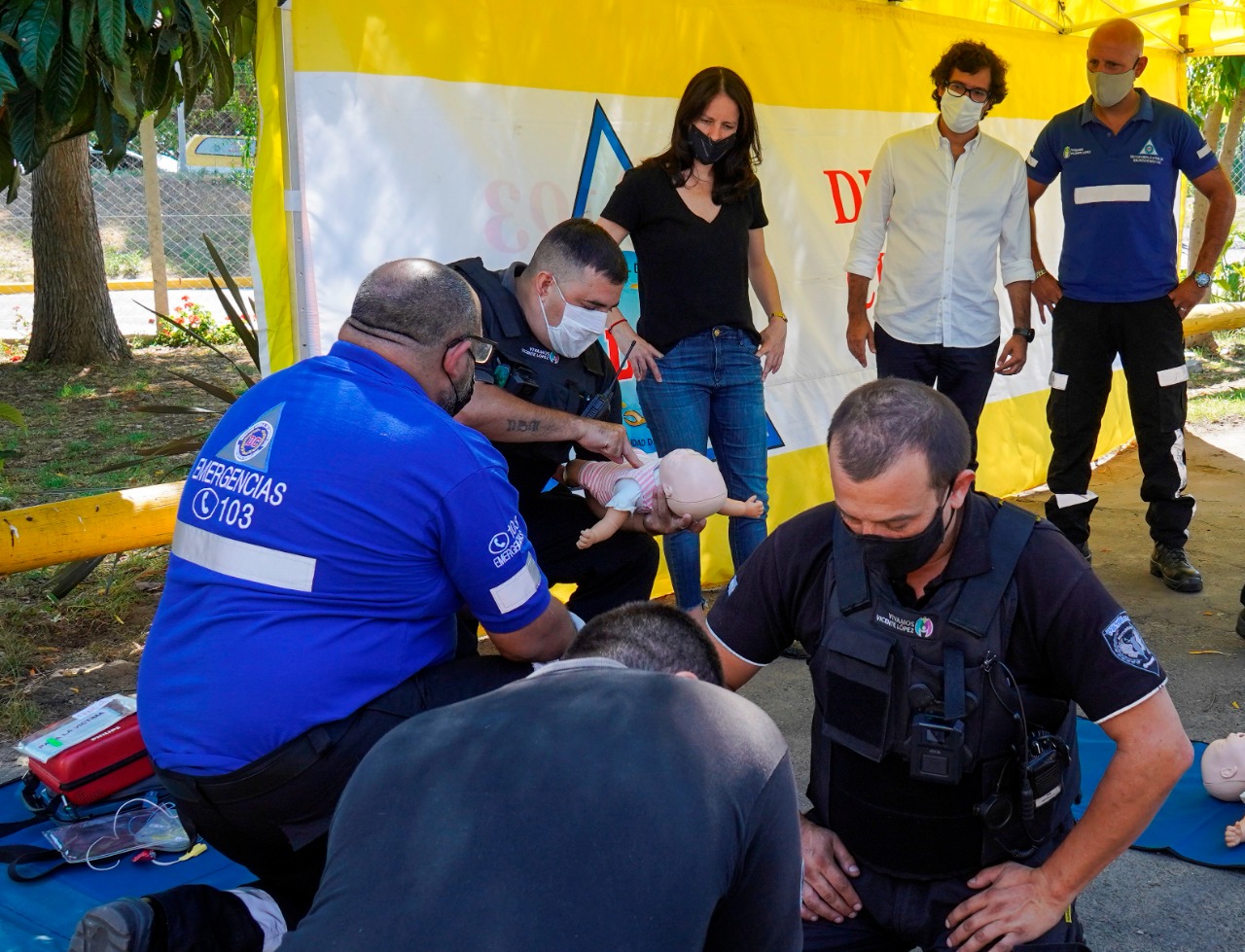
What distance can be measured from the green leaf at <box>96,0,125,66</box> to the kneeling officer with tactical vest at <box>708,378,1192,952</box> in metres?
2.32

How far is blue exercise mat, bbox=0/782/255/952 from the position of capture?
8.57ft

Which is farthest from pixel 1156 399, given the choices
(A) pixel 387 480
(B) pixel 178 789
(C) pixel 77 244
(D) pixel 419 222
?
(C) pixel 77 244

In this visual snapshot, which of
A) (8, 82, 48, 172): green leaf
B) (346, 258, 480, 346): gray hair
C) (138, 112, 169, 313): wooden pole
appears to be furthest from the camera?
(138, 112, 169, 313): wooden pole

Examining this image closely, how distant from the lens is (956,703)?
1.96m

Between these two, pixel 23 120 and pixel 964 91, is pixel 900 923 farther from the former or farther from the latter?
pixel 964 91

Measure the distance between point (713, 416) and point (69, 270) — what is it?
6.85m

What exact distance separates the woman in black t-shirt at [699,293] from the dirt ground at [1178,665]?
80 centimetres

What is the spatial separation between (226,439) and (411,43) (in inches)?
80.2

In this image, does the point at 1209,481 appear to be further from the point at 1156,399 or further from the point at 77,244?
the point at 77,244

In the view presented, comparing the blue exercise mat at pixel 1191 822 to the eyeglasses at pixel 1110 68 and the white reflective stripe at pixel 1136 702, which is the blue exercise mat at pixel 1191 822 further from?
the eyeglasses at pixel 1110 68

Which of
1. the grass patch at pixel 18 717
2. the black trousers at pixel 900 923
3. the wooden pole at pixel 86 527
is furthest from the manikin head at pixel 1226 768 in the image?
the grass patch at pixel 18 717

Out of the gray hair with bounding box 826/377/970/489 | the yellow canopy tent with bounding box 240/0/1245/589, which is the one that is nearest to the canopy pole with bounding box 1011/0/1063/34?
the yellow canopy tent with bounding box 240/0/1245/589

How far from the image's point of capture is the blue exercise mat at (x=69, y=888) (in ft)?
8.57

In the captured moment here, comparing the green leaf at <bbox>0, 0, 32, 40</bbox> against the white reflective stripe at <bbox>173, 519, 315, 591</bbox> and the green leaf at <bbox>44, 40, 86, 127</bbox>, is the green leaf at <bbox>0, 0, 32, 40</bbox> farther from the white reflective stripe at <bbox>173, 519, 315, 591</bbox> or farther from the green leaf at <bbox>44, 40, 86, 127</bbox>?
the white reflective stripe at <bbox>173, 519, 315, 591</bbox>
